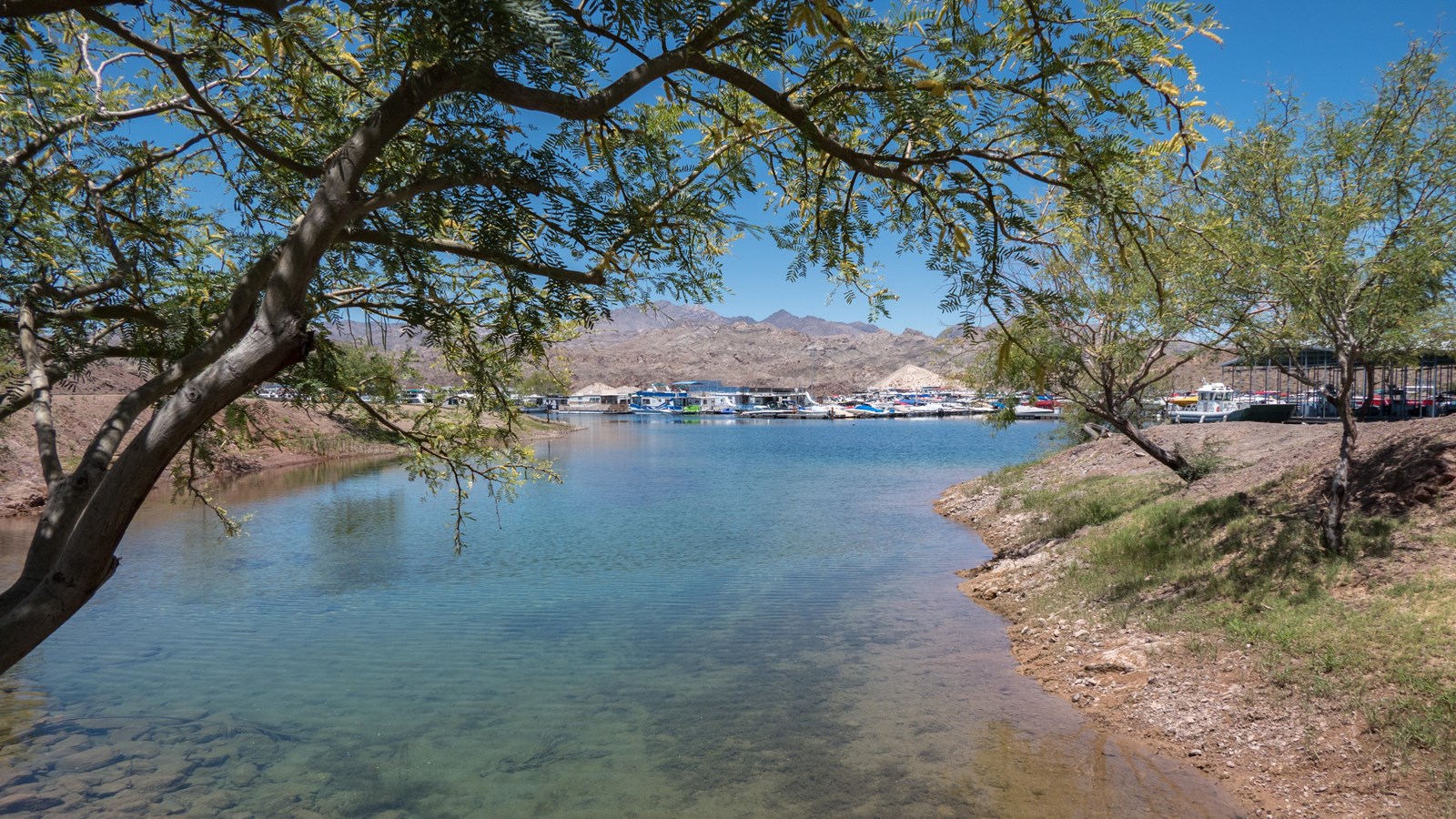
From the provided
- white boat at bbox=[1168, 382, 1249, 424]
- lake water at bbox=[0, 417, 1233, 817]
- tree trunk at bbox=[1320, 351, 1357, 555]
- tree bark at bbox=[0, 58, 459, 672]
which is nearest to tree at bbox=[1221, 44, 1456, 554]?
tree trunk at bbox=[1320, 351, 1357, 555]

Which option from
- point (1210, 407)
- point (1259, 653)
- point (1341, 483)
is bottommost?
point (1259, 653)

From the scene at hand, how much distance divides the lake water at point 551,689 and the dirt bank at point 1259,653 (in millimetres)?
506

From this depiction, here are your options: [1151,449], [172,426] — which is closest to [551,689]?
[172,426]

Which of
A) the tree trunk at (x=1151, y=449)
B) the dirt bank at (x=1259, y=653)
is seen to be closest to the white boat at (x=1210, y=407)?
the tree trunk at (x=1151, y=449)

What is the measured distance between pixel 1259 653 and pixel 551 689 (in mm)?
8000

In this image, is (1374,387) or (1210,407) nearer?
(1374,387)

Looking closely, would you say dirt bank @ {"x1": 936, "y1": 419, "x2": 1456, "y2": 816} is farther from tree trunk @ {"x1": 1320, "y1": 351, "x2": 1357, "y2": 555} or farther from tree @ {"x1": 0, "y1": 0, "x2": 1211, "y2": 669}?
tree @ {"x1": 0, "y1": 0, "x2": 1211, "y2": 669}

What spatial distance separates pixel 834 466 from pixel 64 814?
35.9 m

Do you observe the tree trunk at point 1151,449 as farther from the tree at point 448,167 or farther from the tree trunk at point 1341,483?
the tree at point 448,167

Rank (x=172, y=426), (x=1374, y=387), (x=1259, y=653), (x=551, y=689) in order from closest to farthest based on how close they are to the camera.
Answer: (x=172, y=426) → (x=1259, y=653) → (x=551, y=689) → (x=1374, y=387)

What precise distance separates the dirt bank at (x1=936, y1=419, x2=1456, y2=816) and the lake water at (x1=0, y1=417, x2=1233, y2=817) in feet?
1.66

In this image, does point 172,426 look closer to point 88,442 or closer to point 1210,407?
point 88,442

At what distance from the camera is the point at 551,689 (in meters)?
10.2

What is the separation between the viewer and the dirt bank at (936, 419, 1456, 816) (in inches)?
247
